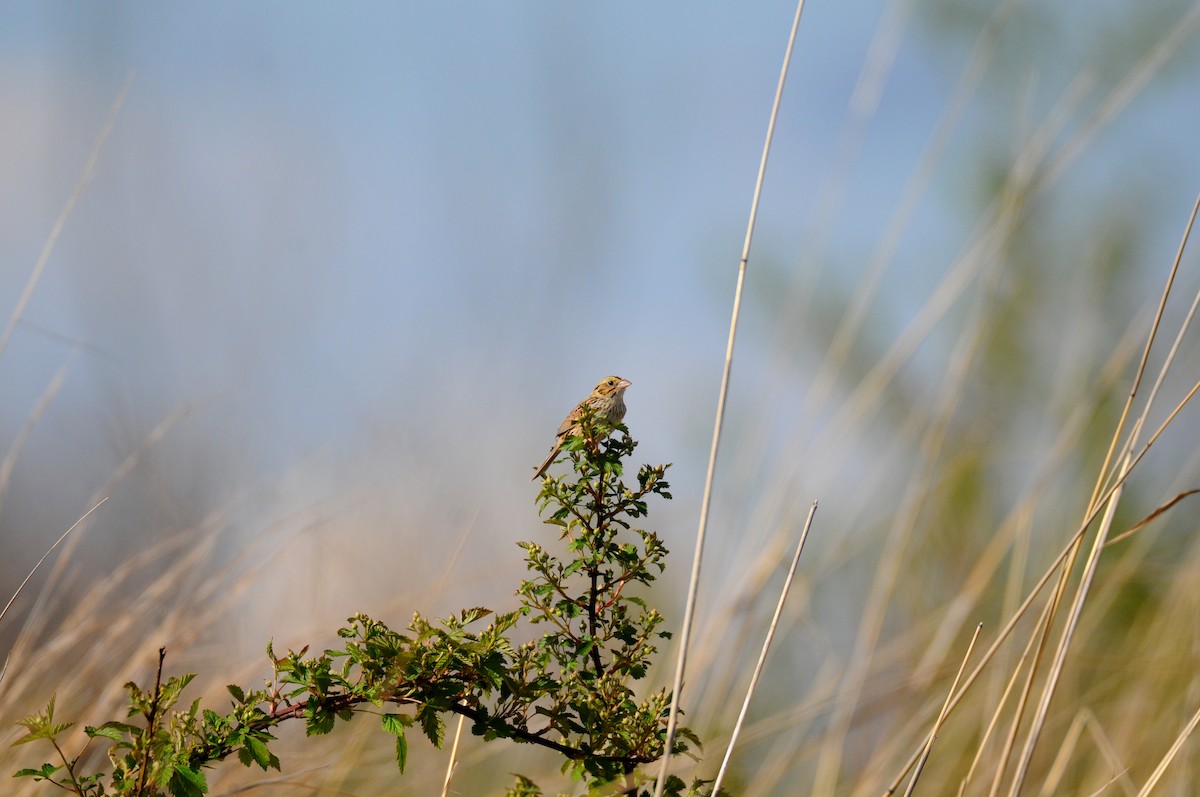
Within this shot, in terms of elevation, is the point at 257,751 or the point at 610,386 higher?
the point at 610,386

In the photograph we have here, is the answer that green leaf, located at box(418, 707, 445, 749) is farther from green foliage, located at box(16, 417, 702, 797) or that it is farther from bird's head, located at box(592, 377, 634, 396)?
bird's head, located at box(592, 377, 634, 396)

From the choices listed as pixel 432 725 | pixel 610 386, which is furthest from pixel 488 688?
pixel 610 386

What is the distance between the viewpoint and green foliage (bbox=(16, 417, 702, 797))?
0.98 m

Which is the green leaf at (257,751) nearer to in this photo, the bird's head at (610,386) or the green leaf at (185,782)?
the green leaf at (185,782)

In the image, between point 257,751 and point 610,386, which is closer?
point 257,751

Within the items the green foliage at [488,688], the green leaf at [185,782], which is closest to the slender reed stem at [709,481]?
the green foliage at [488,688]

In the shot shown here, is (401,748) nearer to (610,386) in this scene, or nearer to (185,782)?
(185,782)

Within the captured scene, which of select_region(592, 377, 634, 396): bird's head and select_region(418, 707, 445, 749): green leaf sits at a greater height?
select_region(592, 377, 634, 396): bird's head

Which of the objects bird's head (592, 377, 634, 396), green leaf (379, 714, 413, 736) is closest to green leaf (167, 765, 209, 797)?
green leaf (379, 714, 413, 736)

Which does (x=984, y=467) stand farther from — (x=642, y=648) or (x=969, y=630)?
(x=642, y=648)

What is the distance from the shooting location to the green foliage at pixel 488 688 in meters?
0.98

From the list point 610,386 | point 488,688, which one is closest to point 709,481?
point 488,688

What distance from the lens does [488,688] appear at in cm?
102

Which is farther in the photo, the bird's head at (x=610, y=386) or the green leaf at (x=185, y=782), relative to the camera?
the bird's head at (x=610, y=386)
